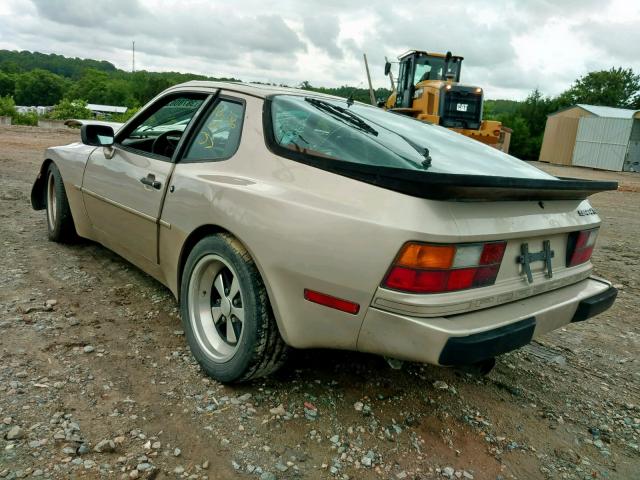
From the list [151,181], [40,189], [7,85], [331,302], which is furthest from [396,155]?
[7,85]

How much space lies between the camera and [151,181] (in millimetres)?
2920

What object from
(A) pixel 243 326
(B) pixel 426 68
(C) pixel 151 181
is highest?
(B) pixel 426 68

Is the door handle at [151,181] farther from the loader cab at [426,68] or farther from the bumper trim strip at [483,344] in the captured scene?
the loader cab at [426,68]

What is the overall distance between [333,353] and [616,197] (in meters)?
12.4

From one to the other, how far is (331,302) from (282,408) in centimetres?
67

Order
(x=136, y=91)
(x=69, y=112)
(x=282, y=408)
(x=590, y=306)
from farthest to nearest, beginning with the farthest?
(x=136, y=91)
(x=69, y=112)
(x=590, y=306)
(x=282, y=408)

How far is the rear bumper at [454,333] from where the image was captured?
1849 millimetres

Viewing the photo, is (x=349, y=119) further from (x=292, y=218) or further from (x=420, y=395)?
(x=420, y=395)

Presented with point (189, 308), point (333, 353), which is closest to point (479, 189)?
point (333, 353)

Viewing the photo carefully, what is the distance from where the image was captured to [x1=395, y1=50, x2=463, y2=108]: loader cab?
559 inches

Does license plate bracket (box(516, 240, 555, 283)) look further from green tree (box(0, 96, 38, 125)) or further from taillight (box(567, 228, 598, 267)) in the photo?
green tree (box(0, 96, 38, 125))

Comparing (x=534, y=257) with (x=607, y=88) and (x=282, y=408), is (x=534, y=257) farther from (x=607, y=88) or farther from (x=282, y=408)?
(x=607, y=88)

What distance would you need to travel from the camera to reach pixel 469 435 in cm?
229

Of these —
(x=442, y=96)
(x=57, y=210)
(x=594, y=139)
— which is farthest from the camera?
(x=594, y=139)
